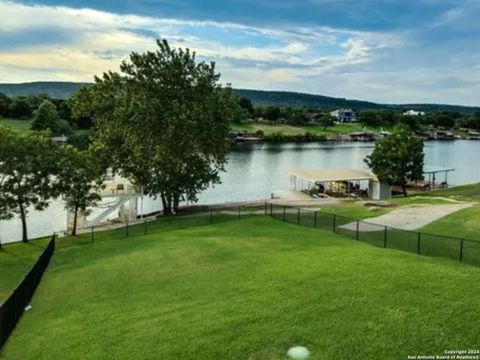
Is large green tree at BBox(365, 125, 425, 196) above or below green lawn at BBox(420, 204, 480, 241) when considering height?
above

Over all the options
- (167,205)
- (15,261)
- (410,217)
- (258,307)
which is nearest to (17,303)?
(258,307)

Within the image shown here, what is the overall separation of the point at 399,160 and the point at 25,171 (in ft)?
123

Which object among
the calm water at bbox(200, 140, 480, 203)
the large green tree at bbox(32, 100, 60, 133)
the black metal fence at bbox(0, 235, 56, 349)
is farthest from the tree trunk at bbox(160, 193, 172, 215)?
the large green tree at bbox(32, 100, 60, 133)

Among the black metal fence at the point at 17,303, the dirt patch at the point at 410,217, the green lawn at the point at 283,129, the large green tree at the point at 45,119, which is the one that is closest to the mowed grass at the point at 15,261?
the black metal fence at the point at 17,303

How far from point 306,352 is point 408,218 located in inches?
858

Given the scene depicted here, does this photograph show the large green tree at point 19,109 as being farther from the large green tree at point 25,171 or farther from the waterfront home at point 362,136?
the large green tree at point 25,171

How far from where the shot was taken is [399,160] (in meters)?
55.9

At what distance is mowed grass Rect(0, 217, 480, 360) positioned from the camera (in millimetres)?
11875

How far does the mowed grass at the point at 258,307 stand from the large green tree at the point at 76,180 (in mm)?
14389

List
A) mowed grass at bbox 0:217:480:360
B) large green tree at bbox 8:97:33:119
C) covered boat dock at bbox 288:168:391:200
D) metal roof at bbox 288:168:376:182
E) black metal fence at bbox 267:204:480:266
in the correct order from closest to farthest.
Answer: mowed grass at bbox 0:217:480:360 < black metal fence at bbox 267:204:480:266 < metal roof at bbox 288:168:376:182 < covered boat dock at bbox 288:168:391:200 < large green tree at bbox 8:97:33:119

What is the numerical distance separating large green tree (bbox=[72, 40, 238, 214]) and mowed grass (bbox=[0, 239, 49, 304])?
971 cm

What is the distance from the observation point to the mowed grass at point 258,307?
39.0 feet

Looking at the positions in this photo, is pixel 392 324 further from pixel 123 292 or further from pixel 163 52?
pixel 163 52

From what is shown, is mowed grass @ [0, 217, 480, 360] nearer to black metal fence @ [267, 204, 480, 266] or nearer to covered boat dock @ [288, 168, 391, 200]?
black metal fence @ [267, 204, 480, 266]
